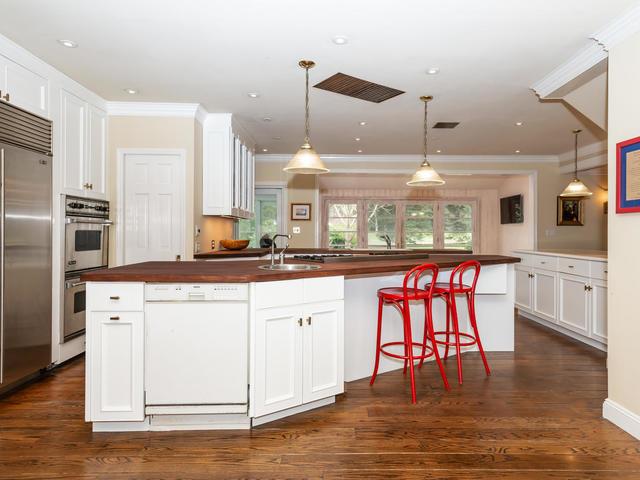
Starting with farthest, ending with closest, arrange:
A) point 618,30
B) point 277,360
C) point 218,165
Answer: point 218,165 < point 618,30 < point 277,360

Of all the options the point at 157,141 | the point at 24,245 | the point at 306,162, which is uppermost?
the point at 157,141

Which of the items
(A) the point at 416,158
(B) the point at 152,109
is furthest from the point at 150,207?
(A) the point at 416,158

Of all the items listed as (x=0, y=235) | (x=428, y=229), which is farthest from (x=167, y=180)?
(x=428, y=229)

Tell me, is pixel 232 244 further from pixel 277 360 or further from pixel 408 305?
pixel 277 360

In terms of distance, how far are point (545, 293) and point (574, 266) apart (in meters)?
0.72

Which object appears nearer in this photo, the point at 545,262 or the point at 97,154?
the point at 97,154

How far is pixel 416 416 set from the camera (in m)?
2.53

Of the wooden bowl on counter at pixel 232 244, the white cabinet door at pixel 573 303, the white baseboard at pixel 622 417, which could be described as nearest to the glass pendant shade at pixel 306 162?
the wooden bowl on counter at pixel 232 244

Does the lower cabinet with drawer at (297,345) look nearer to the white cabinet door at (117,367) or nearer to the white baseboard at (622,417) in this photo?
the white cabinet door at (117,367)

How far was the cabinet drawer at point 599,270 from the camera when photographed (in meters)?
3.97

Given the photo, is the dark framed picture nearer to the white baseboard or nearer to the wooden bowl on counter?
the white baseboard

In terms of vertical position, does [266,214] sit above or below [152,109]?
below

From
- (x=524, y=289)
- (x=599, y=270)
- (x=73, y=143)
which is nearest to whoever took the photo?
(x=73, y=143)

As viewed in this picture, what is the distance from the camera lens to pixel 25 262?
300 centimetres
